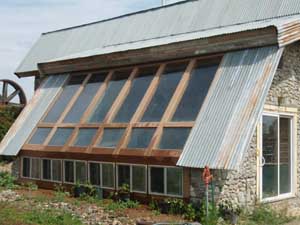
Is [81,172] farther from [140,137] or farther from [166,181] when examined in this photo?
[166,181]

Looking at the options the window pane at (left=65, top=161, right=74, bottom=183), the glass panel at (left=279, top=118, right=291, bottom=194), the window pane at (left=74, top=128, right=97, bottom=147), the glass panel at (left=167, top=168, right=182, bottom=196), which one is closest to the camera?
the glass panel at (left=167, top=168, right=182, bottom=196)

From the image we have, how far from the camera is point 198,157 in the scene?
10.9 m

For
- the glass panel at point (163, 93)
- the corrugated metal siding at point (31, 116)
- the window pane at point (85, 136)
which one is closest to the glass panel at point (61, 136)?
the window pane at point (85, 136)

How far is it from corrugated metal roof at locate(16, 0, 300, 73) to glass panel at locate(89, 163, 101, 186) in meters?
3.55

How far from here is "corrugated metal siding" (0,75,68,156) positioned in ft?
52.5

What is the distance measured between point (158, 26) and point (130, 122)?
817 cm

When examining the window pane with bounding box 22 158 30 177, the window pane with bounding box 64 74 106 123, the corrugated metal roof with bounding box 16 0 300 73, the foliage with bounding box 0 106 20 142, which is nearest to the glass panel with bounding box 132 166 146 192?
the window pane with bounding box 64 74 106 123

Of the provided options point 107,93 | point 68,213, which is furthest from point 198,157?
point 107,93

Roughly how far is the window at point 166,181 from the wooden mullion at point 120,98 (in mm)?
2341

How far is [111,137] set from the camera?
13.2m

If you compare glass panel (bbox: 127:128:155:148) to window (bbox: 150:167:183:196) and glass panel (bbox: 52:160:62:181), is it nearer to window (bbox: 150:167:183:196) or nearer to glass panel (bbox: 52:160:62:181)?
window (bbox: 150:167:183:196)

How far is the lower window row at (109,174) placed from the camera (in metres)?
11.6

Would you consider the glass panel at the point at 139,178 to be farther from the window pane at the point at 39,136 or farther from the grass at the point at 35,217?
the window pane at the point at 39,136

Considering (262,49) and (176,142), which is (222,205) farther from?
Result: (262,49)
